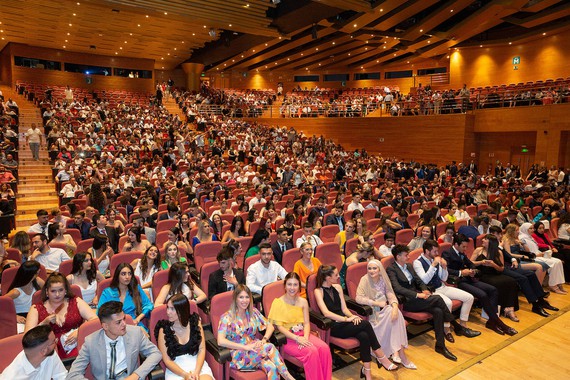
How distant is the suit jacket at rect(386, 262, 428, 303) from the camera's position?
4535 mm

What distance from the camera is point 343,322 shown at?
3.99m

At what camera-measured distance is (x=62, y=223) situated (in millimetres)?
5668

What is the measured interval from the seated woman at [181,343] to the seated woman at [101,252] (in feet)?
7.08

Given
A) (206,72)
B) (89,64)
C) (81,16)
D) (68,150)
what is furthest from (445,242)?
(206,72)

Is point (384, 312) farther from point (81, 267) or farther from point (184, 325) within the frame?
point (81, 267)

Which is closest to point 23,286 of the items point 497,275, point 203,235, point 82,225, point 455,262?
point 203,235

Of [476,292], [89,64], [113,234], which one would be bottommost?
[476,292]

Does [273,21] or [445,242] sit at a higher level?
[273,21]

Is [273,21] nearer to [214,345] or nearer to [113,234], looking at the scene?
[113,234]

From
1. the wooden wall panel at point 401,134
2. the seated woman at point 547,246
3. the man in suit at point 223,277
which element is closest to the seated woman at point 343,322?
the man in suit at point 223,277

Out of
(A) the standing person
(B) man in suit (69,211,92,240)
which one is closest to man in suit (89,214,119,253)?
(B) man in suit (69,211,92,240)

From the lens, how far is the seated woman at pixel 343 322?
12.8 feet

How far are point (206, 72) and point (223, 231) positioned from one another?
25.9 metres

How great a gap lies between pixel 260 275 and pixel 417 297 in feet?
5.90
